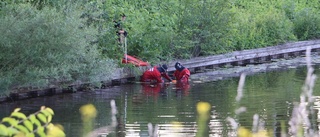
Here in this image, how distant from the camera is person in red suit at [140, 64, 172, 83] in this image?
2509cm

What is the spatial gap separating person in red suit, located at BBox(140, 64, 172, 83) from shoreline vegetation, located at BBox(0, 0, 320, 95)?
3.53 feet

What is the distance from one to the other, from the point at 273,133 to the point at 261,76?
477 inches

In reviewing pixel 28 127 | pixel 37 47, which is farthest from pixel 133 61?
pixel 28 127

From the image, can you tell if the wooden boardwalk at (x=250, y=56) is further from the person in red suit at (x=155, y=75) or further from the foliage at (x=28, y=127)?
the foliage at (x=28, y=127)

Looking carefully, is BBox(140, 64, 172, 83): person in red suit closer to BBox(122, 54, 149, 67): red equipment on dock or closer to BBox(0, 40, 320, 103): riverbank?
BBox(0, 40, 320, 103): riverbank

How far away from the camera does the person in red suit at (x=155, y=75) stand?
25.1 m

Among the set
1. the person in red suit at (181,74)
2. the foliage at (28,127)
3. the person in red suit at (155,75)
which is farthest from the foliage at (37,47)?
the foliage at (28,127)

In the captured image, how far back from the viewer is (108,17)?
92.9 ft

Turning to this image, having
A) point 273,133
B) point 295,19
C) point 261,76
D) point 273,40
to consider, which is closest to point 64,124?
point 273,133

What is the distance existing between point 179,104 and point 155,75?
566 centimetres

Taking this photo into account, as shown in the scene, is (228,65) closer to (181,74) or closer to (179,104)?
(181,74)

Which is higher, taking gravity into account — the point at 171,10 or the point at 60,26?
the point at 171,10

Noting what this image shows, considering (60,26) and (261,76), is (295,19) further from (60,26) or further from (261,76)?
(60,26)

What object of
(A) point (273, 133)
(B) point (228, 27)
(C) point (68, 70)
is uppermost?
(B) point (228, 27)
